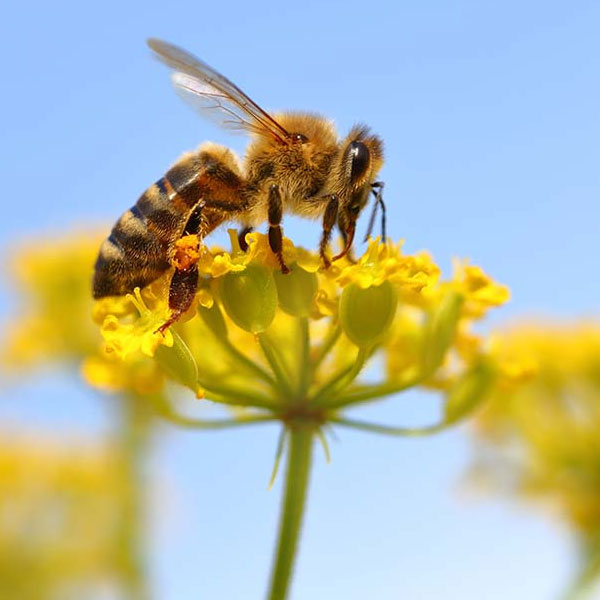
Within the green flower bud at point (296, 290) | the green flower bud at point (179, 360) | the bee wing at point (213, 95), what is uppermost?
the bee wing at point (213, 95)

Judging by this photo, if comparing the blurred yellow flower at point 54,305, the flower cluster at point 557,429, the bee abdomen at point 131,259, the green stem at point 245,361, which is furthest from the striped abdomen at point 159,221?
the blurred yellow flower at point 54,305

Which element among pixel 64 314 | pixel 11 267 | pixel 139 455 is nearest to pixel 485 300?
pixel 139 455

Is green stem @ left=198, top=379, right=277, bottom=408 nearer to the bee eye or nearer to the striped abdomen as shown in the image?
the striped abdomen

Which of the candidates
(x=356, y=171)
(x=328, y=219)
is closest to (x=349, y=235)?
(x=328, y=219)

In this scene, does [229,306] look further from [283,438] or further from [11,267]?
[11,267]

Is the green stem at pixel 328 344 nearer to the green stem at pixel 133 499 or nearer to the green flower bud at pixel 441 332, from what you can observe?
the green flower bud at pixel 441 332

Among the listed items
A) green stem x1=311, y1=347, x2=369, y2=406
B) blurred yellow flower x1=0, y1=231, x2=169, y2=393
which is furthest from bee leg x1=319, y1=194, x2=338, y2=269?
blurred yellow flower x1=0, y1=231, x2=169, y2=393
